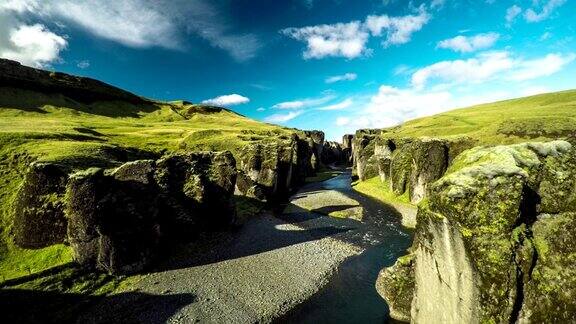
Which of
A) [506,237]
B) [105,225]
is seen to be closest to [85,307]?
[105,225]

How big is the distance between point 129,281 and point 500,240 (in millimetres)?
30832

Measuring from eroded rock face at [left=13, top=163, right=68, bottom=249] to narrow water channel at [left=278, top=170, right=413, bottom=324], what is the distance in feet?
84.9

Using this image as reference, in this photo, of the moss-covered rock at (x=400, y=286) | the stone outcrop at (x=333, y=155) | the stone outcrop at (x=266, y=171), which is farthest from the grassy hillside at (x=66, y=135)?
the stone outcrop at (x=333, y=155)

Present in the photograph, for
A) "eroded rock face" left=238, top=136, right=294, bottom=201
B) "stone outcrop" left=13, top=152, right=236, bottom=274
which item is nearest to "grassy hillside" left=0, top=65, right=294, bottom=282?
"stone outcrop" left=13, top=152, right=236, bottom=274

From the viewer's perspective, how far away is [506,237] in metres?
15.9

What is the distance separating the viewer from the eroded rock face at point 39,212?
112 feet

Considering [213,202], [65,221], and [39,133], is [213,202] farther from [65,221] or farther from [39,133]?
[39,133]

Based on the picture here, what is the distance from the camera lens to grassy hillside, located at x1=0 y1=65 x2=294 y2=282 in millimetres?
34031

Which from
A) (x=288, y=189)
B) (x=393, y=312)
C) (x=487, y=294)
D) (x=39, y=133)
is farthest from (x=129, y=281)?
(x=288, y=189)

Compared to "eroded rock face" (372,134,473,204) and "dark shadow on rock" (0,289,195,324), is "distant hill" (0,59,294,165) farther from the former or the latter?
"eroded rock face" (372,134,473,204)

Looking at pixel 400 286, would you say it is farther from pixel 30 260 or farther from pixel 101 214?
pixel 30 260

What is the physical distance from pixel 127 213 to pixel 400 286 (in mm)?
26525

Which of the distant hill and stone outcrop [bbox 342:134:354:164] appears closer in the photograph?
the distant hill

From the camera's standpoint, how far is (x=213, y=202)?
46906mm
